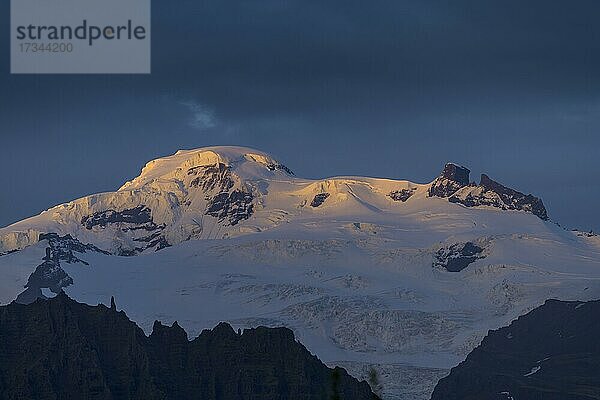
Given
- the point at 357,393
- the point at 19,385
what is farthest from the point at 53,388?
the point at 357,393

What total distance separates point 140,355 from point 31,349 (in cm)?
1239

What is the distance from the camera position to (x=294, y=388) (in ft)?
635

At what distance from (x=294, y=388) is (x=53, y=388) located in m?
26.3

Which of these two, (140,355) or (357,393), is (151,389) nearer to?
(140,355)

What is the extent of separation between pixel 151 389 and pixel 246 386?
12905mm

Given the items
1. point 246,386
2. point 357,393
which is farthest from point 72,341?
point 357,393

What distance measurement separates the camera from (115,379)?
194 metres

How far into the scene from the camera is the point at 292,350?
656 feet

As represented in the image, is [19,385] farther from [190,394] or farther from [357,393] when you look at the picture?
[357,393]

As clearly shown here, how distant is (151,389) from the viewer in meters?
190

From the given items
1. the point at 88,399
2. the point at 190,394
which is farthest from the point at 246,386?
the point at 88,399

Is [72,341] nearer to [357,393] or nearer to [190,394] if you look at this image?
[190,394]

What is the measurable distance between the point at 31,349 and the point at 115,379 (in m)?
11.7

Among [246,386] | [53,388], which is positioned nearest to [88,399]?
[53,388]
